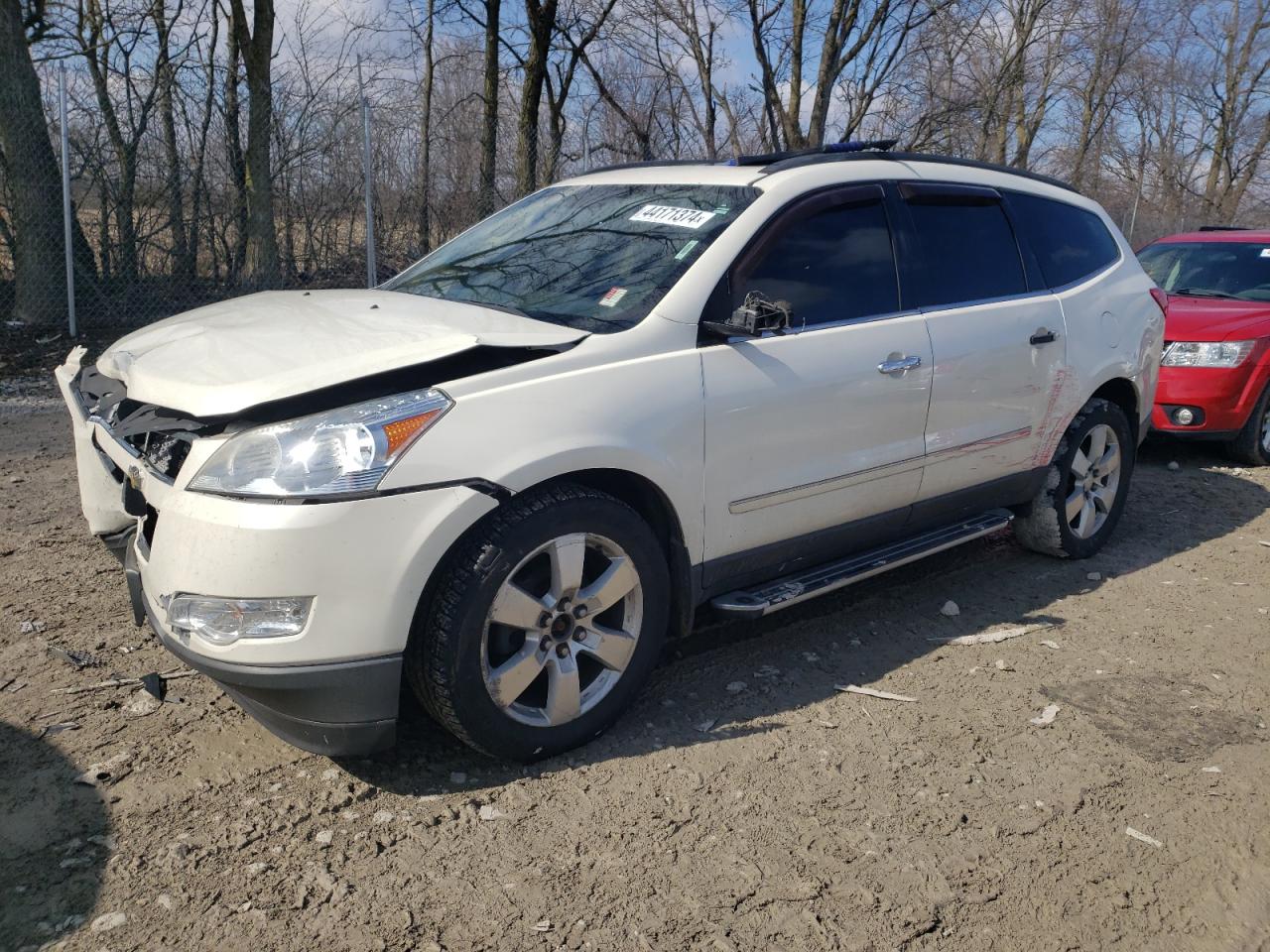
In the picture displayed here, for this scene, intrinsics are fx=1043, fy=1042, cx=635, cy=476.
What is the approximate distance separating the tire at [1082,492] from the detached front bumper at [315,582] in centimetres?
327

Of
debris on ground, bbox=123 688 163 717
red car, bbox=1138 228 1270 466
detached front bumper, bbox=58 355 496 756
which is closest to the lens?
detached front bumper, bbox=58 355 496 756

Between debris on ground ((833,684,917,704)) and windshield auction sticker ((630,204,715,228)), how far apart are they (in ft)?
5.68

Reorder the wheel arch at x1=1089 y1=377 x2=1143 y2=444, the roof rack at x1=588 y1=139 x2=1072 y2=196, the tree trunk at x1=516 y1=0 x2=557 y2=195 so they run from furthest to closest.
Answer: the tree trunk at x1=516 y1=0 x2=557 y2=195
the wheel arch at x1=1089 y1=377 x2=1143 y2=444
the roof rack at x1=588 y1=139 x2=1072 y2=196

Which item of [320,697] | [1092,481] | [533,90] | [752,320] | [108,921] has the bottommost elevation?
[108,921]

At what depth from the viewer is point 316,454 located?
268cm

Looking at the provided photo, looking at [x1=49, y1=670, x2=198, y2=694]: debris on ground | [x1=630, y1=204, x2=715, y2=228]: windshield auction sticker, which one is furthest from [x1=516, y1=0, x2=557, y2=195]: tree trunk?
[x1=49, y1=670, x2=198, y2=694]: debris on ground

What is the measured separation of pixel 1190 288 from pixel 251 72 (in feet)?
31.1

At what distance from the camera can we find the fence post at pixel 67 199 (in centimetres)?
941

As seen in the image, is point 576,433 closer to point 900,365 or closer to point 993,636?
point 900,365

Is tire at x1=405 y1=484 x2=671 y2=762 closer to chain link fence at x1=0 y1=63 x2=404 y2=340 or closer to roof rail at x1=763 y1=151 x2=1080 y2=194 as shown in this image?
roof rail at x1=763 y1=151 x2=1080 y2=194

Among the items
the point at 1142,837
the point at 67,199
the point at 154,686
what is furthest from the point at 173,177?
the point at 1142,837

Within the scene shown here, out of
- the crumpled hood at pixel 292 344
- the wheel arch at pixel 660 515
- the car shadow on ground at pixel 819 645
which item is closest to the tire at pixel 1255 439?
the car shadow on ground at pixel 819 645

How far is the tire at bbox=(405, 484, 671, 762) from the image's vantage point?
2.85 meters

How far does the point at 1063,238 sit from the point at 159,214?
346 inches
